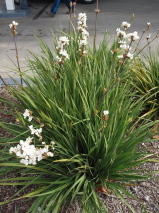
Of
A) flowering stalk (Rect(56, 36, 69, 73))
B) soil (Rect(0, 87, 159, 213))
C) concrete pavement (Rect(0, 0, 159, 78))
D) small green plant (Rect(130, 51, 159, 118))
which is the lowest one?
soil (Rect(0, 87, 159, 213))

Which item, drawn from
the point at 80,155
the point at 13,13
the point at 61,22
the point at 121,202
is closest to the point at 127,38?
the point at 80,155

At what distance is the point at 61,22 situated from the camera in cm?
714

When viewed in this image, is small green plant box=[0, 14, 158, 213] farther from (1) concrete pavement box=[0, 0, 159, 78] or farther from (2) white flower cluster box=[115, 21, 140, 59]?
(1) concrete pavement box=[0, 0, 159, 78]

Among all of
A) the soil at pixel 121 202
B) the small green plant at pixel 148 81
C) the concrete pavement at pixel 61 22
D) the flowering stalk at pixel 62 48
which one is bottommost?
the soil at pixel 121 202

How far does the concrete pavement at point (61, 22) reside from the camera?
16.4ft

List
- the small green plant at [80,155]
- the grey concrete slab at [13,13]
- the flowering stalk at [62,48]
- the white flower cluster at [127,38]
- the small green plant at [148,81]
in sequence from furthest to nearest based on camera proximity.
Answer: the grey concrete slab at [13,13], the small green plant at [148,81], the flowering stalk at [62,48], the small green plant at [80,155], the white flower cluster at [127,38]

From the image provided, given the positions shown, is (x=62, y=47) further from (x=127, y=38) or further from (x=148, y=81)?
(x=148, y=81)

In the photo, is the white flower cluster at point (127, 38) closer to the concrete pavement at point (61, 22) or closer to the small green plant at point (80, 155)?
the small green plant at point (80, 155)

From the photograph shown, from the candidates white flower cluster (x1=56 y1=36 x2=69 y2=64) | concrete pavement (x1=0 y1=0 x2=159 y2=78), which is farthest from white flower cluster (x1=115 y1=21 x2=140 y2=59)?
concrete pavement (x1=0 y1=0 x2=159 y2=78)

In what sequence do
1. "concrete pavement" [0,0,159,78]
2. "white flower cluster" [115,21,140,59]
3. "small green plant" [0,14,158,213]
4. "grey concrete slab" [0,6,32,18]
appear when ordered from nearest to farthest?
1. "white flower cluster" [115,21,140,59]
2. "small green plant" [0,14,158,213]
3. "concrete pavement" [0,0,159,78]
4. "grey concrete slab" [0,6,32,18]

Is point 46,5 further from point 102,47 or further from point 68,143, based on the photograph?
point 68,143

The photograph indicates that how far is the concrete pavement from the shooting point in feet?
16.4

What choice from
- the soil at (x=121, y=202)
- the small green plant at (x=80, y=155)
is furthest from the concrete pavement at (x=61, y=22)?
the soil at (x=121, y=202)

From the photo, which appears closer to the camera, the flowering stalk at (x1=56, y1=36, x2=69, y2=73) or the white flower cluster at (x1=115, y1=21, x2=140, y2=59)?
the white flower cluster at (x1=115, y1=21, x2=140, y2=59)
